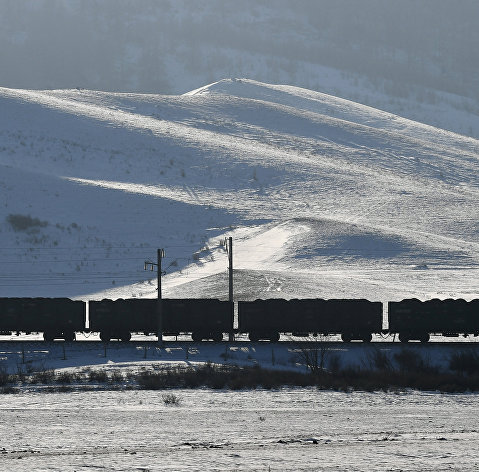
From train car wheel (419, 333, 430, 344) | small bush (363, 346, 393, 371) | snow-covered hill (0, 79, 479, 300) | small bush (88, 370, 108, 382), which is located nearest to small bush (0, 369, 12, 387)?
small bush (88, 370, 108, 382)

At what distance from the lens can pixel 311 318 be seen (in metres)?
55.5

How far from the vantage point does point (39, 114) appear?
138250mm

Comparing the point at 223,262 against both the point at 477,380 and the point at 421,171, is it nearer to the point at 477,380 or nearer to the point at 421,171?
the point at 477,380

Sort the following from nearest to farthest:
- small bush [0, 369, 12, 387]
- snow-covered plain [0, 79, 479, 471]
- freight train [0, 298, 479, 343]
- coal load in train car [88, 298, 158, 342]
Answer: snow-covered plain [0, 79, 479, 471] → small bush [0, 369, 12, 387] → freight train [0, 298, 479, 343] → coal load in train car [88, 298, 158, 342]

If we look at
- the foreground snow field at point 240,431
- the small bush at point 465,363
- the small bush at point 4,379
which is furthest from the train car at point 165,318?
the foreground snow field at point 240,431

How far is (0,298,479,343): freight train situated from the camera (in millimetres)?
54688

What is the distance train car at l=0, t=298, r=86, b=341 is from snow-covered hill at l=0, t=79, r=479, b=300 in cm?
1821

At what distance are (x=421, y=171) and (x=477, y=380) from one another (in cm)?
10168

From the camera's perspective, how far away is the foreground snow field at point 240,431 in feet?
75.4

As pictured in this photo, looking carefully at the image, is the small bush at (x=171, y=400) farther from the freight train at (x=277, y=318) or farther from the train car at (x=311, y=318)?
the train car at (x=311, y=318)

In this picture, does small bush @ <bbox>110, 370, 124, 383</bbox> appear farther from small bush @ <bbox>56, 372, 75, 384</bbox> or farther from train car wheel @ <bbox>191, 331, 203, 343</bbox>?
train car wheel @ <bbox>191, 331, 203, 343</bbox>

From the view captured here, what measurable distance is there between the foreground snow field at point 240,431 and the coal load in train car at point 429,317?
18.5 metres

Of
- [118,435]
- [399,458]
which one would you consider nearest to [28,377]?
[118,435]

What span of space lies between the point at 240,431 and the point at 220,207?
261ft
